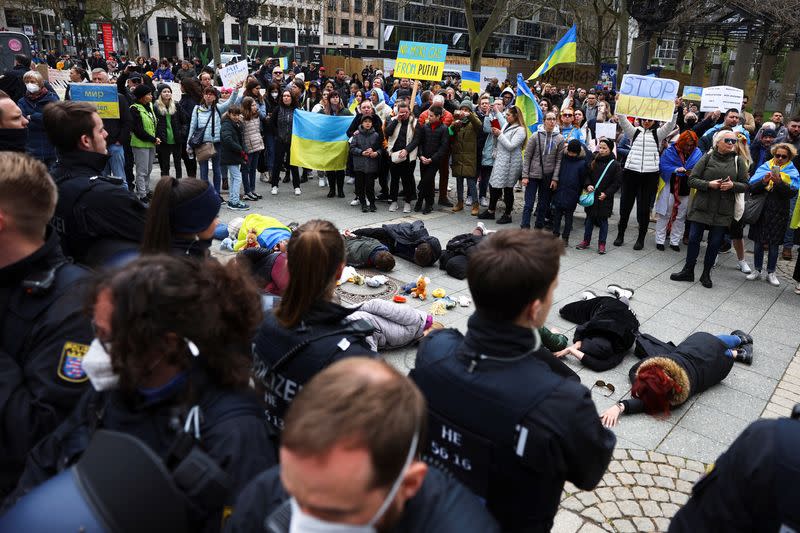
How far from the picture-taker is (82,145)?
3.71 meters

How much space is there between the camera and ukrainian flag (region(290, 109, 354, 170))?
37.8 ft

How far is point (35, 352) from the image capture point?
1996 millimetres

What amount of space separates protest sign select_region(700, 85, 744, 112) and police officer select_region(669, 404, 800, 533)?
34.3ft

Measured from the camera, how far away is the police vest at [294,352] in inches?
94.4

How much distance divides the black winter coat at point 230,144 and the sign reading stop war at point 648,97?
647 centimetres

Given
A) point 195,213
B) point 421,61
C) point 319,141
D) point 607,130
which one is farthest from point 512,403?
point 421,61

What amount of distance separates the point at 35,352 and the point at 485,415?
151 centimetres

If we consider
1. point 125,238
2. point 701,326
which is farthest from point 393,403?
point 701,326

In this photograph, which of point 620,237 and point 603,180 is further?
point 620,237

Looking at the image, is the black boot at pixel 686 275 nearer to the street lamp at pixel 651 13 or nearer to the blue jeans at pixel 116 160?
the street lamp at pixel 651 13

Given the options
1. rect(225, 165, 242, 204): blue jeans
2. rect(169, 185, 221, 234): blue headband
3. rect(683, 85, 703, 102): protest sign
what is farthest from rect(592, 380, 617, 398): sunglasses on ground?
rect(683, 85, 703, 102): protest sign

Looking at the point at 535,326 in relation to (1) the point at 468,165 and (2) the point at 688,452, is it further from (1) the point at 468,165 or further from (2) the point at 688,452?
(1) the point at 468,165

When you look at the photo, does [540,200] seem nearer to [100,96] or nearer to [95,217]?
[100,96]

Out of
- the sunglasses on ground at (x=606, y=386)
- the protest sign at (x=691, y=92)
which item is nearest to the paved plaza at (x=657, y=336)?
the sunglasses on ground at (x=606, y=386)
